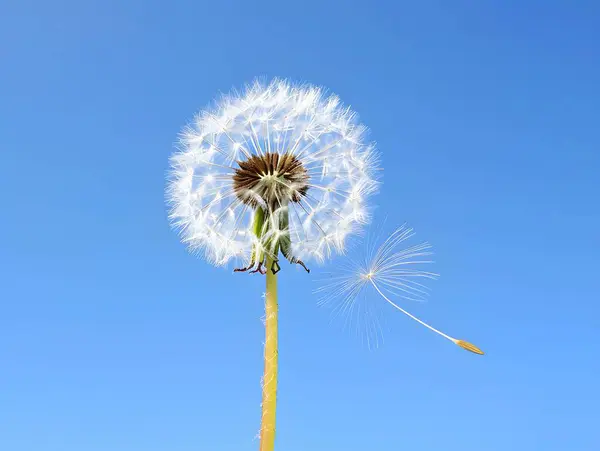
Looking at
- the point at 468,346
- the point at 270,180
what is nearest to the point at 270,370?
the point at 270,180

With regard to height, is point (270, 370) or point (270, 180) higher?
point (270, 180)

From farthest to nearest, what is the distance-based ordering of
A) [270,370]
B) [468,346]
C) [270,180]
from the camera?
[270,180]
[270,370]
[468,346]

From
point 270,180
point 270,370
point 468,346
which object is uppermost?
point 270,180

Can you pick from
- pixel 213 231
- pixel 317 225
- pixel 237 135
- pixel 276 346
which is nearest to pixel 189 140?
pixel 237 135

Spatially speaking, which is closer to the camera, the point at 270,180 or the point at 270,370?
the point at 270,370

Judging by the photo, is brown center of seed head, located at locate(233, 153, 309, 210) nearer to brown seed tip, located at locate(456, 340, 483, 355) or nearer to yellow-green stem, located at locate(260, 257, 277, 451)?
yellow-green stem, located at locate(260, 257, 277, 451)

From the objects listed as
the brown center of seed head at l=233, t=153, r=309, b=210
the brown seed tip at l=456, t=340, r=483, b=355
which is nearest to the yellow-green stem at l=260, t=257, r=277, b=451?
the brown center of seed head at l=233, t=153, r=309, b=210

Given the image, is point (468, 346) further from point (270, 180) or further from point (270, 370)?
point (270, 180)

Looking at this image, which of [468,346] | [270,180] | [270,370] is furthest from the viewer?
[270,180]
